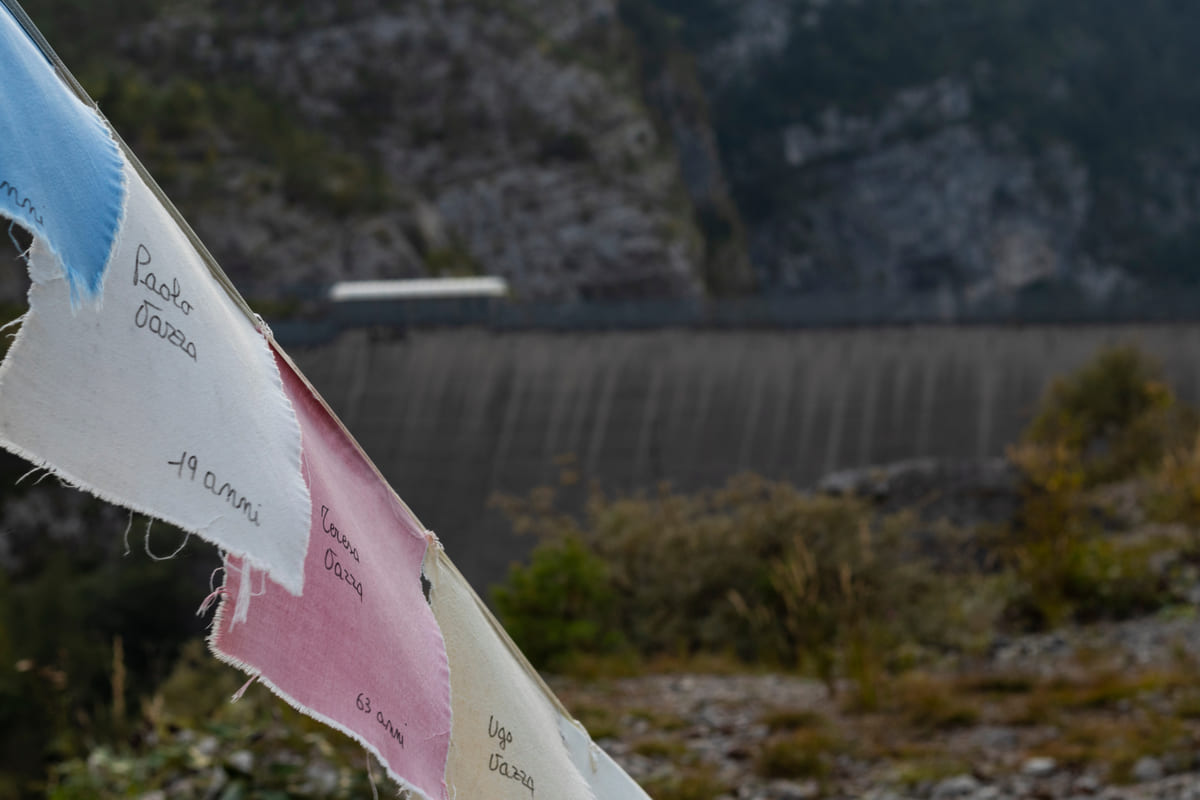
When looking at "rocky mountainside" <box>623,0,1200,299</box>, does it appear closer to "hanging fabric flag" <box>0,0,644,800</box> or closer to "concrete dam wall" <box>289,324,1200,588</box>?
"concrete dam wall" <box>289,324,1200,588</box>

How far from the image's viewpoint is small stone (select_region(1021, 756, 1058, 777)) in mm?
5438

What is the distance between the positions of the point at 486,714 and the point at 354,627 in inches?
12.2

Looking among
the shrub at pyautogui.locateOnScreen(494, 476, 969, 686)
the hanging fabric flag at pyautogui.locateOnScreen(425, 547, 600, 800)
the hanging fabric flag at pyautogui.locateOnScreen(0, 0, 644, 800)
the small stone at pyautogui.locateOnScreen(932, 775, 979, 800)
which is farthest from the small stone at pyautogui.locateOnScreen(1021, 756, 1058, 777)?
the hanging fabric flag at pyautogui.locateOnScreen(0, 0, 644, 800)

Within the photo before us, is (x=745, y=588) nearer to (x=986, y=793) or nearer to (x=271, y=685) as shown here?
(x=986, y=793)

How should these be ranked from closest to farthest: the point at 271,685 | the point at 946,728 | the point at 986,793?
the point at 271,685, the point at 986,793, the point at 946,728

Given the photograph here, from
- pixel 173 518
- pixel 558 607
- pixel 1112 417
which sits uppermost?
pixel 173 518

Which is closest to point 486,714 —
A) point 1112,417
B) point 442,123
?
point 1112,417

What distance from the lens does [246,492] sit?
48.4 inches

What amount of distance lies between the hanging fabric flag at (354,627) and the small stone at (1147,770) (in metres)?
4.60

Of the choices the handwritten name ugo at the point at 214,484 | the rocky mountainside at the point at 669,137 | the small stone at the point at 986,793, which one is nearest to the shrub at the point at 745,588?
the small stone at the point at 986,793

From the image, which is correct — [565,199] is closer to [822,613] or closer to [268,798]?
[822,613]

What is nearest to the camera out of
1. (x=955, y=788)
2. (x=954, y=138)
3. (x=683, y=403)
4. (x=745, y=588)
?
(x=955, y=788)

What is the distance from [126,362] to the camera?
1204 millimetres

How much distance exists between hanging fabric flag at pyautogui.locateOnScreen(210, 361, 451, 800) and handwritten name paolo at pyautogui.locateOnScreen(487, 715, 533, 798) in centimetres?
14
